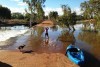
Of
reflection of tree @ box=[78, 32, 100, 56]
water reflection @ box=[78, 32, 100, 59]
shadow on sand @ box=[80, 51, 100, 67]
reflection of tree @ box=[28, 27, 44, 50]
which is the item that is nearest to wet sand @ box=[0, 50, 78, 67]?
shadow on sand @ box=[80, 51, 100, 67]

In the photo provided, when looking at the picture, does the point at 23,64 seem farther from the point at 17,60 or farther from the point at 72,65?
the point at 72,65

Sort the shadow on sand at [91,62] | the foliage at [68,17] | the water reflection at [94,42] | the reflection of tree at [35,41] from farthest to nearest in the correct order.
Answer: the foliage at [68,17] → the reflection of tree at [35,41] → the water reflection at [94,42] → the shadow on sand at [91,62]

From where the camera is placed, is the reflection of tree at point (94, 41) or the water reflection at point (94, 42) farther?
the reflection of tree at point (94, 41)

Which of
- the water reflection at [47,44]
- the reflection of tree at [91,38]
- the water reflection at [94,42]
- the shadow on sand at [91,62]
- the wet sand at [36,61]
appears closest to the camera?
the wet sand at [36,61]

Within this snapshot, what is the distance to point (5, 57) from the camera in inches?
779

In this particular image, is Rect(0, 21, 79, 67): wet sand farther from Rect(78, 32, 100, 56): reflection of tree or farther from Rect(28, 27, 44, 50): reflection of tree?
Rect(78, 32, 100, 56): reflection of tree

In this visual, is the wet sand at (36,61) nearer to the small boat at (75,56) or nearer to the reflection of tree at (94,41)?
the small boat at (75,56)

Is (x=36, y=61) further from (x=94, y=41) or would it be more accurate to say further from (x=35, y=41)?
(x=94, y=41)

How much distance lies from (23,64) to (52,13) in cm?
12920

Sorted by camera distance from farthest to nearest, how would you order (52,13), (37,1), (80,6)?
(52,13), (80,6), (37,1)

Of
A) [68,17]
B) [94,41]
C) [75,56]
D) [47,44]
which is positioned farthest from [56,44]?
[68,17]

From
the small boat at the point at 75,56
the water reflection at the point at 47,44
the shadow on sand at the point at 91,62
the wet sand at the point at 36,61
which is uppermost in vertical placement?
the small boat at the point at 75,56

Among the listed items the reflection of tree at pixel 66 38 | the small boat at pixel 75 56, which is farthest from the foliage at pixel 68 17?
the small boat at pixel 75 56

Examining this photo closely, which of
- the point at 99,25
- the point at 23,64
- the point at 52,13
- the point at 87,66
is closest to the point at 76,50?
the point at 87,66
